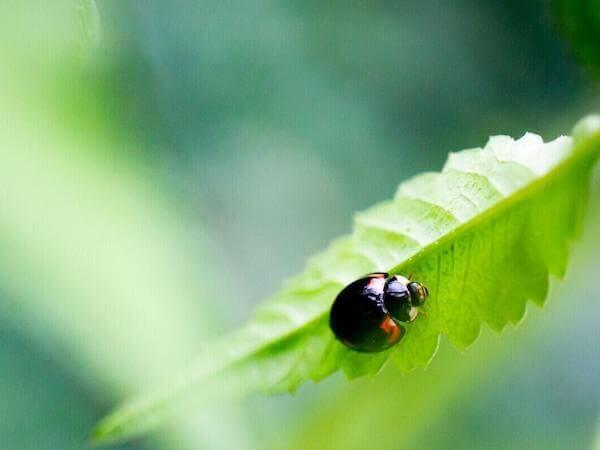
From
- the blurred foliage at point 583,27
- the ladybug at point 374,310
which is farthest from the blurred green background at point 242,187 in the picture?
the blurred foliage at point 583,27

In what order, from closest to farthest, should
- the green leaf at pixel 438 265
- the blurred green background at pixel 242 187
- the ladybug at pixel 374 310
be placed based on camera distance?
1. the green leaf at pixel 438 265
2. the ladybug at pixel 374 310
3. the blurred green background at pixel 242 187

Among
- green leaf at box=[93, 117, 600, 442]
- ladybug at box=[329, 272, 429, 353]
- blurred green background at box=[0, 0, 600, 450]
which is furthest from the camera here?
blurred green background at box=[0, 0, 600, 450]

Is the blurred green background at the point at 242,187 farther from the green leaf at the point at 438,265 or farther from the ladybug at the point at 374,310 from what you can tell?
the green leaf at the point at 438,265

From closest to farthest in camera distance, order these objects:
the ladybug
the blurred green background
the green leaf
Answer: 1. the green leaf
2. the ladybug
3. the blurred green background

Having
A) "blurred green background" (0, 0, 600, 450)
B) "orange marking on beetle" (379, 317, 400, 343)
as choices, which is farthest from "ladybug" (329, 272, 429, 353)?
"blurred green background" (0, 0, 600, 450)

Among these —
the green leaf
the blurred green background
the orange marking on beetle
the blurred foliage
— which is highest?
the blurred foliage

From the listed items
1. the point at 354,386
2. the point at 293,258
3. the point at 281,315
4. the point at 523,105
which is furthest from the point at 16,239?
the point at 523,105

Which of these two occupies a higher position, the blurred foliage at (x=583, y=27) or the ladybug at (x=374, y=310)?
the blurred foliage at (x=583, y=27)

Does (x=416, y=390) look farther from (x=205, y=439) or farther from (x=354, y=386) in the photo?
(x=205, y=439)

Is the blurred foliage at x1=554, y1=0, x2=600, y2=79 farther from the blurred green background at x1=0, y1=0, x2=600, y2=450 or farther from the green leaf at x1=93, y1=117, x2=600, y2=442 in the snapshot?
the blurred green background at x1=0, y1=0, x2=600, y2=450
